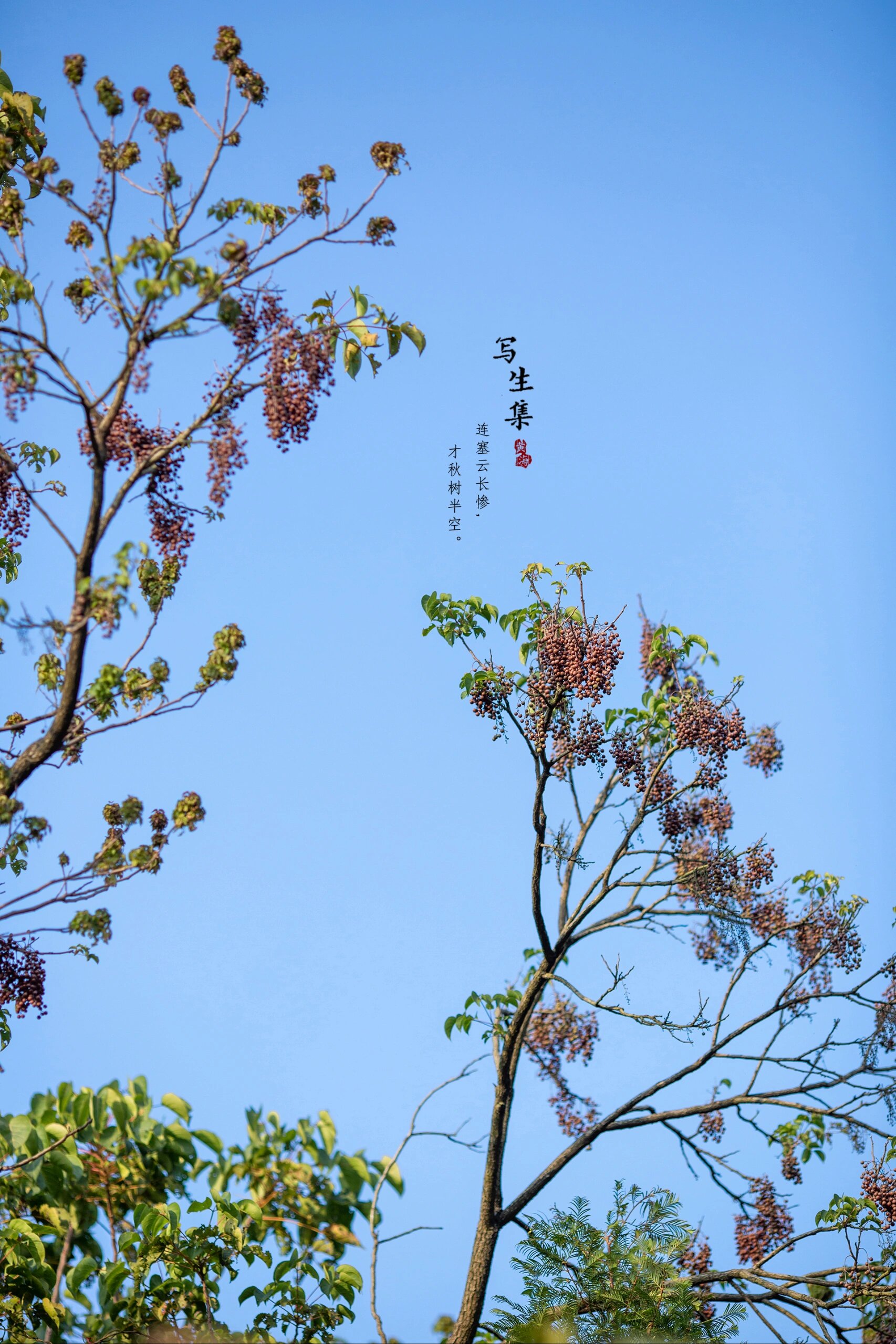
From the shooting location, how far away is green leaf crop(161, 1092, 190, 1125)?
15.4 feet

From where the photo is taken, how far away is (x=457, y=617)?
6414 millimetres

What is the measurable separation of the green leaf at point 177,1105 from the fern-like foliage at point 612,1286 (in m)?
1.88

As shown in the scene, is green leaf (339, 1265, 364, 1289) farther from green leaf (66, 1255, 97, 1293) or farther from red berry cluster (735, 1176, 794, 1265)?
red berry cluster (735, 1176, 794, 1265)

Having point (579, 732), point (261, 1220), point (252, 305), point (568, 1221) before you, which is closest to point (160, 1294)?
point (261, 1220)

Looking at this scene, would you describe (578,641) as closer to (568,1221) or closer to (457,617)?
(457,617)

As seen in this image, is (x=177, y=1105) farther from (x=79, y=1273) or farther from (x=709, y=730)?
(x=709, y=730)

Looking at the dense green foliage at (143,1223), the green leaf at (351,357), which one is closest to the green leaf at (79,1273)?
the dense green foliage at (143,1223)

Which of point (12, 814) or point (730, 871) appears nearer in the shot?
point (12, 814)

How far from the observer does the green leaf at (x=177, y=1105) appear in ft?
15.4

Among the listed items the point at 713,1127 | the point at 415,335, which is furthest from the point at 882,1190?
the point at 415,335

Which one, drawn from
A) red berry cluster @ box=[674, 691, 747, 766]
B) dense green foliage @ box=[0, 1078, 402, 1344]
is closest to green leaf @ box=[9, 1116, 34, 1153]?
dense green foliage @ box=[0, 1078, 402, 1344]

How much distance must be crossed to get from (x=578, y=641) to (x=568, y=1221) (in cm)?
293

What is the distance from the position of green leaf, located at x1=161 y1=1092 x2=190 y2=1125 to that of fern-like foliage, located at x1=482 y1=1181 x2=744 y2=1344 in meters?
1.88

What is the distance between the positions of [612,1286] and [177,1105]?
7.79 ft
